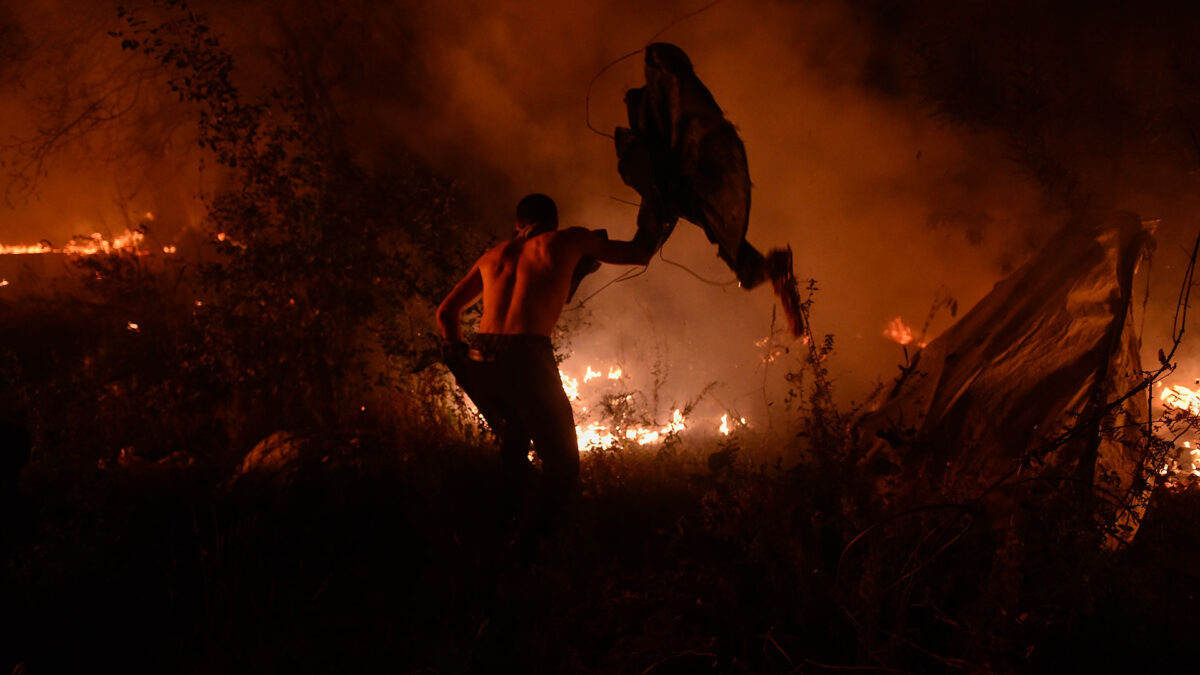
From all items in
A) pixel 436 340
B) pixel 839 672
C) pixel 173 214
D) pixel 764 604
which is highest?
pixel 173 214

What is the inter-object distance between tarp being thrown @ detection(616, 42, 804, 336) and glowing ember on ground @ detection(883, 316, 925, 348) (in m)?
3.69

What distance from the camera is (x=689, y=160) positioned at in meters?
2.94

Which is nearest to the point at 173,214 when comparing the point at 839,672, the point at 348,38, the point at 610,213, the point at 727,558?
the point at 348,38

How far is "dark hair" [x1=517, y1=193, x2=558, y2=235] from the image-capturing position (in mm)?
3357

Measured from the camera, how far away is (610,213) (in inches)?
321

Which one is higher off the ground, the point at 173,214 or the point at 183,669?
the point at 173,214

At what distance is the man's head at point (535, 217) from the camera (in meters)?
3.36

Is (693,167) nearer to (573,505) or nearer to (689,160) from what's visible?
(689,160)

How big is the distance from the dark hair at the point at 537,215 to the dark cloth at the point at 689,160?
1.62 feet

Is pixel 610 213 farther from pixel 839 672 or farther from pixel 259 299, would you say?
pixel 839 672

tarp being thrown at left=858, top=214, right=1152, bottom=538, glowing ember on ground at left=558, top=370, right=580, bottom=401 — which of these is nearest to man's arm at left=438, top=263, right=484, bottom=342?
tarp being thrown at left=858, top=214, right=1152, bottom=538

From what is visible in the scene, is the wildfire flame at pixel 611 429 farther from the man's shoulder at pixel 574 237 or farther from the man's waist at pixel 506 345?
the man's shoulder at pixel 574 237

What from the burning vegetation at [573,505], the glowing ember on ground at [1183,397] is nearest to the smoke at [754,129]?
the burning vegetation at [573,505]

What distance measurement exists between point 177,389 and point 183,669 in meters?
3.36
